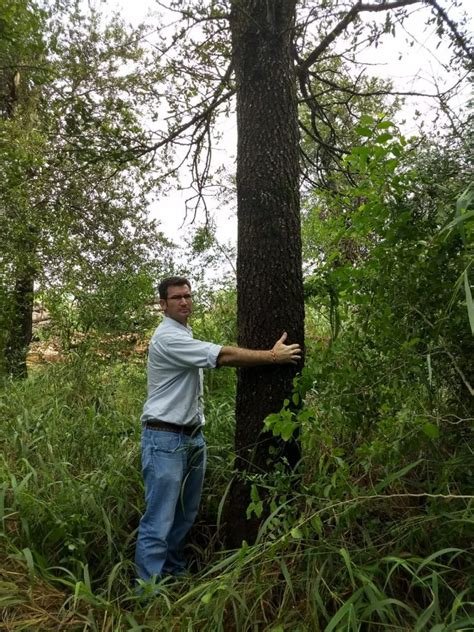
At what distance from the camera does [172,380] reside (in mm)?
3160

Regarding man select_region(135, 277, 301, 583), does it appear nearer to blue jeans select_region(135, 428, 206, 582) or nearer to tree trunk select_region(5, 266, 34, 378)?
blue jeans select_region(135, 428, 206, 582)

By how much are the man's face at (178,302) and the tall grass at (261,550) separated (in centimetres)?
101

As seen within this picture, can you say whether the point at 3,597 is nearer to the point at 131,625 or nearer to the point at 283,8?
the point at 131,625

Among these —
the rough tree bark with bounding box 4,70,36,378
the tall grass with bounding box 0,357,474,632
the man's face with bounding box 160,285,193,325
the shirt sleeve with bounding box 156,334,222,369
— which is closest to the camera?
the tall grass with bounding box 0,357,474,632

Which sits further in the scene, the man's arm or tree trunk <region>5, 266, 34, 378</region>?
tree trunk <region>5, 266, 34, 378</region>

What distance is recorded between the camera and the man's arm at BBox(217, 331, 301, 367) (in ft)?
8.37

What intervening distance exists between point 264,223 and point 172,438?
4.69 ft

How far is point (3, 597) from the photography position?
2.28 metres

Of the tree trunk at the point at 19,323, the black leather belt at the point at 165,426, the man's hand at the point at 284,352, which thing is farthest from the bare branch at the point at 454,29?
the tree trunk at the point at 19,323

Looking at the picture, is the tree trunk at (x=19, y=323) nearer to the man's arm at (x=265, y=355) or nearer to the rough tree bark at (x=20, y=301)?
the rough tree bark at (x=20, y=301)

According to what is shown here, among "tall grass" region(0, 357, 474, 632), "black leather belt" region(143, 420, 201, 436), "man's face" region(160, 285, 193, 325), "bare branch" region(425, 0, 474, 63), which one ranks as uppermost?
"bare branch" region(425, 0, 474, 63)

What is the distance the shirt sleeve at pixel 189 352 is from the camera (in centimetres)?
280

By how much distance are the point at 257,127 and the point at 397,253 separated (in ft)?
4.07

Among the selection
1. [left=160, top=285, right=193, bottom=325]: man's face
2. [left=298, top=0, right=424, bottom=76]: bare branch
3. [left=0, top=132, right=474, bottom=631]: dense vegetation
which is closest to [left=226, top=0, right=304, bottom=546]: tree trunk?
[left=0, top=132, right=474, bottom=631]: dense vegetation
